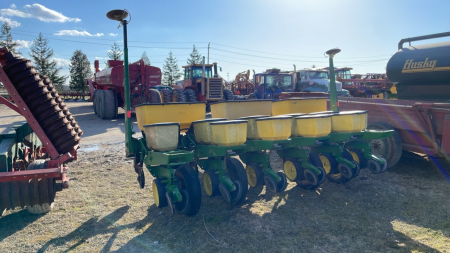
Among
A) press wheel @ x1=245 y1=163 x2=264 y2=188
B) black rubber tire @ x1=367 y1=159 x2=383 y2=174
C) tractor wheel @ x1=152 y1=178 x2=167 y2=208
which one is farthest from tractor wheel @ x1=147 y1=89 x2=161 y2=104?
black rubber tire @ x1=367 y1=159 x2=383 y2=174

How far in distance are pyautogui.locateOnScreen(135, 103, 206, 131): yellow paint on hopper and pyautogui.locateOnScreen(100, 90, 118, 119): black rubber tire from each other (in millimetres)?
10097

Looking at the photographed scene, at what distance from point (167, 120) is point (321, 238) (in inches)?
100

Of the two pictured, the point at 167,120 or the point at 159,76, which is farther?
the point at 159,76

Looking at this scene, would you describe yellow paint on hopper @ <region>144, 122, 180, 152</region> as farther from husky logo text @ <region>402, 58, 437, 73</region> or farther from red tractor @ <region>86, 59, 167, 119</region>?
red tractor @ <region>86, 59, 167, 119</region>

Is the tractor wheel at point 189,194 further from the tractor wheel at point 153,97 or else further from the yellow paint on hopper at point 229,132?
the tractor wheel at point 153,97

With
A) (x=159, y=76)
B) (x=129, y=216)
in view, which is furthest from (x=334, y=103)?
(x=159, y=76)

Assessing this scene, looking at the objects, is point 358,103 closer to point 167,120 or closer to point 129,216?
point 167,120

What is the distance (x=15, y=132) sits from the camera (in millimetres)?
4617

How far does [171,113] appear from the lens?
15.1 ft

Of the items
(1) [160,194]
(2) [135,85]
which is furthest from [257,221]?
(2) [135,85]

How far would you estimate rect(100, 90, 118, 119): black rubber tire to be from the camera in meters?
14.0

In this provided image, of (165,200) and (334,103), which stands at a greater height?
(334,103)

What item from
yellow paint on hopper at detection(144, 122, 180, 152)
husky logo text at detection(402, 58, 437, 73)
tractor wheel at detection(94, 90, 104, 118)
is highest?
husky logo text at detection(402, 58, 437, 73)

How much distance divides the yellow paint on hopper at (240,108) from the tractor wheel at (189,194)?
126 cm
